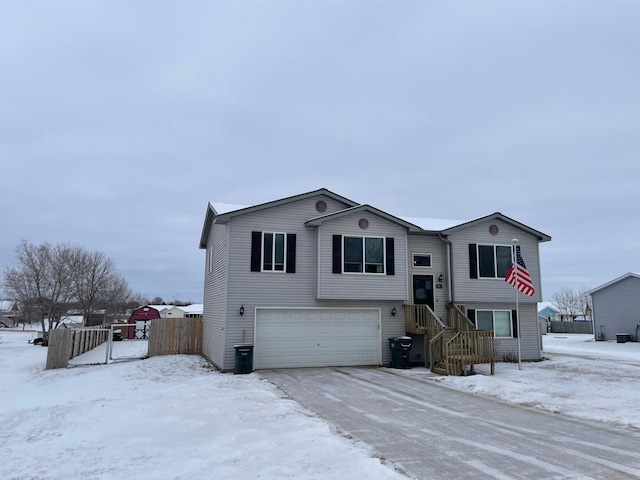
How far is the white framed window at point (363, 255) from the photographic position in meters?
15.8

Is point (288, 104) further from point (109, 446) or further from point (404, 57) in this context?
point (109, 446)

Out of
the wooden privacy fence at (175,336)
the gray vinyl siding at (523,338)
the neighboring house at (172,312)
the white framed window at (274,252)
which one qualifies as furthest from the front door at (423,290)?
the neighboring house at (172,312)

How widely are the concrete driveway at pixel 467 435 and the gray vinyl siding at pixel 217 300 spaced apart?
4654mm

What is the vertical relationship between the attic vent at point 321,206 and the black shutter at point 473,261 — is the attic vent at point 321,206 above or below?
above

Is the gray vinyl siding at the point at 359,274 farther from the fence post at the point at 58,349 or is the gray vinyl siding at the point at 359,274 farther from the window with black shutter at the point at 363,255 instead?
the fence post at the point at 58,349

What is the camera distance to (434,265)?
17656mm

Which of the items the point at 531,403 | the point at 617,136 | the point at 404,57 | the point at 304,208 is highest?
the point at 404,57

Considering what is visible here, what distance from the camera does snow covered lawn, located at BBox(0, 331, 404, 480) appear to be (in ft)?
17.2

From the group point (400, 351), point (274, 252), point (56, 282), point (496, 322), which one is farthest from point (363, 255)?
point (56, 282)

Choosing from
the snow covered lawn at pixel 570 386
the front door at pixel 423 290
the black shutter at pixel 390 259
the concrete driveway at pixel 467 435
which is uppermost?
the black shutter at pixel 390 259

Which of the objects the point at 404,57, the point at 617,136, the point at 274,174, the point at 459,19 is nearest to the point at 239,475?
the point at 459,19

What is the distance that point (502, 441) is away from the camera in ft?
21.6

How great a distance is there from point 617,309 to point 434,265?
20.4m

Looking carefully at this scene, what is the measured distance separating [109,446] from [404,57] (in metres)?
17.8
